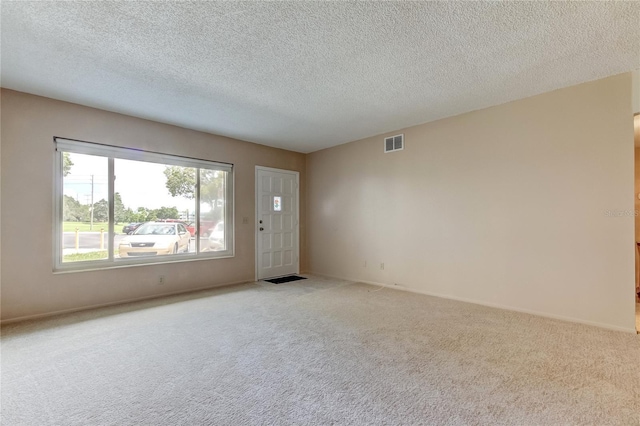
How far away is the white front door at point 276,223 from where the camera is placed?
543 cm

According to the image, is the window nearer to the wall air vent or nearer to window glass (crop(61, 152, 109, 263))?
window glass (crop(61, 152, 109, 263))

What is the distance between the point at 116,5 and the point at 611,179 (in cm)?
454

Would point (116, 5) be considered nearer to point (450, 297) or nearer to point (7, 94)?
point (7, 94)

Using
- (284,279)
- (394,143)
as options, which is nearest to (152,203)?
(284,279)

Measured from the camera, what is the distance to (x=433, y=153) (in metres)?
4.27

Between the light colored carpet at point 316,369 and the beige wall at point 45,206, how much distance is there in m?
0.37

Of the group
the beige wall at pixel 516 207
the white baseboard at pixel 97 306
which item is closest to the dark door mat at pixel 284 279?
the white baseboard at pixel 97 306

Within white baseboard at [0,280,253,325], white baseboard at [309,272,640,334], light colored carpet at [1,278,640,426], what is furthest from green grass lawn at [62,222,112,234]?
white baseboard at [309,272,640,334]

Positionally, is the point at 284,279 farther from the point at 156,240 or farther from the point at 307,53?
the point at 307,53

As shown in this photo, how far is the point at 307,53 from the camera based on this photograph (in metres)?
2.47

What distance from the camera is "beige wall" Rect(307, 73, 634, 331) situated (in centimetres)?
293

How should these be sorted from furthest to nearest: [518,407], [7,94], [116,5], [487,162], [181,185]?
[181,185]
[487,162]
[7,94]
[116,5]
[518,407]

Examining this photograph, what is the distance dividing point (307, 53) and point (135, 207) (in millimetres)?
3205

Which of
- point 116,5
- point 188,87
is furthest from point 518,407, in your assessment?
point 188,87
